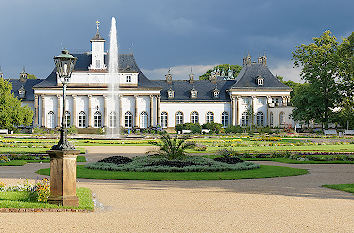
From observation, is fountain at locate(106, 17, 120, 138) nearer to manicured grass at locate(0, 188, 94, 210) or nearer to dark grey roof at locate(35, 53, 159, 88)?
dark grey roof at locate(35, 53, 159, 88)

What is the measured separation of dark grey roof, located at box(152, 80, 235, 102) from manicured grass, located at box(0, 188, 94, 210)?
201ft

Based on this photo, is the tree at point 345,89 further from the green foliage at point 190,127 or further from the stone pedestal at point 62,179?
the stone pedestal at point 62,179

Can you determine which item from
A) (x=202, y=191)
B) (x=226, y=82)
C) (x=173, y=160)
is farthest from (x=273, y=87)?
(x=202, y=191)

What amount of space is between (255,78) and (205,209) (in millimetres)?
64973

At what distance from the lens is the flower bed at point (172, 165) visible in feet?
59.4

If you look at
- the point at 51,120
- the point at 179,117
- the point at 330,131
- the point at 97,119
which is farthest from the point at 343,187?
the point at 51,120

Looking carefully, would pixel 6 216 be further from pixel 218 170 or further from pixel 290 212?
pixel 218 170

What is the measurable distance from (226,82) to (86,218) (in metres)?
68.2

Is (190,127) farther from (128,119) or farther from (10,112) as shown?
(10,112)

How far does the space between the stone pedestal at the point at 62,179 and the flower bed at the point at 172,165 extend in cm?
781

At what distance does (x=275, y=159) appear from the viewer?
960 inches

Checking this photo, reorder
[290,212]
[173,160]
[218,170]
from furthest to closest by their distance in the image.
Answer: [173,160] → [218,170] → [290,212]

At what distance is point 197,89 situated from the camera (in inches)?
2953

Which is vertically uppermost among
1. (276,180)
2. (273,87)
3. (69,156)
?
(273,87)
